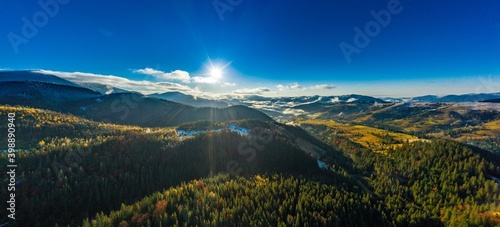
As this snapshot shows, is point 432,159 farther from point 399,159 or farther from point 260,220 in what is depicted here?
point 260,220

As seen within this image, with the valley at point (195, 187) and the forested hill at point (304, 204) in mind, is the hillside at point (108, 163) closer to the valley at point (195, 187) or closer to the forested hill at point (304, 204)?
the valley at point (195, 187)

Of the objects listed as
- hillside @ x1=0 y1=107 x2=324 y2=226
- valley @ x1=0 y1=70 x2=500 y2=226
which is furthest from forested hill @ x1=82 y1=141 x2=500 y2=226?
hillside @ x1=0 y1=107 x2=324 y2=226

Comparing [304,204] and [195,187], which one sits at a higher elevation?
[195,187]

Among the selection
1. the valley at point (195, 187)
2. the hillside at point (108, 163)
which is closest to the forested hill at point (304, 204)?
the valley at point (195, 187)

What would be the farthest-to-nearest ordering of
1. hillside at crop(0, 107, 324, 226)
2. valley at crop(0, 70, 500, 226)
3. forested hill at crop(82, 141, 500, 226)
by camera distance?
hillside at crop(0, 107, 324, 226) < valley at crop(0, 70, 500, 226) < forested hill at crop(82, 141, 500, 226)

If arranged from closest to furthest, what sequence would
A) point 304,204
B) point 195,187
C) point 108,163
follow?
point 304,204, point 195,187, point 108,163

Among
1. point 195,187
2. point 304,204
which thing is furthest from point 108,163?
point 304,204

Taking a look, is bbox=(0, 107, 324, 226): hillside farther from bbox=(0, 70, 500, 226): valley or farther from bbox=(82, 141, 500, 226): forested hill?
bbox=(82, 141, 500, 226): forested hill

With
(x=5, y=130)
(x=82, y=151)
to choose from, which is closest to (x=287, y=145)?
(x=82, y=151)

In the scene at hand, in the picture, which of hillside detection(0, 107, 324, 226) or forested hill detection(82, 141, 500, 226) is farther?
hillside detection(0, 107, 324, 226)

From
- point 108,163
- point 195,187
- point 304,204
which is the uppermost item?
point 108,163

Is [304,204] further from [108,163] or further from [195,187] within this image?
[108,163]
